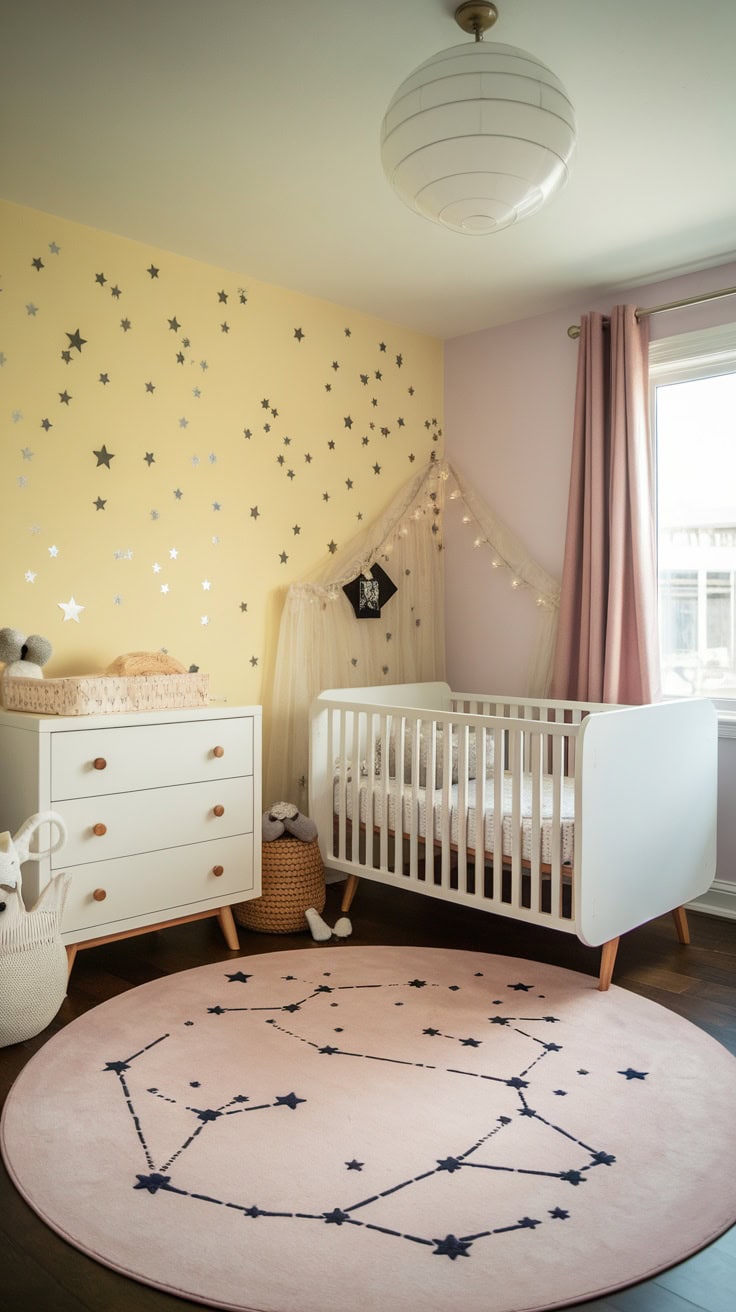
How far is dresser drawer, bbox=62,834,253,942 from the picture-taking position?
259 centimetres

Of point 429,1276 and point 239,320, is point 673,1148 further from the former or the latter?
point 239,320

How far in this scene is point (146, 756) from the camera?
2740 mm

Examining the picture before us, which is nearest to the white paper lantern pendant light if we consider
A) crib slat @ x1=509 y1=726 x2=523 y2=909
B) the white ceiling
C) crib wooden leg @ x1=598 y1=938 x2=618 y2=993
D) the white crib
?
the white ceiling

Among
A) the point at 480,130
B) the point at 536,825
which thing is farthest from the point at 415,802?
the point at 480,130

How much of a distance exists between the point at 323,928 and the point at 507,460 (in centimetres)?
218

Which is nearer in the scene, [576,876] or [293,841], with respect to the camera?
[576,876]

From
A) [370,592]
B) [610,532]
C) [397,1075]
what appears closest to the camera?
[397,1075]

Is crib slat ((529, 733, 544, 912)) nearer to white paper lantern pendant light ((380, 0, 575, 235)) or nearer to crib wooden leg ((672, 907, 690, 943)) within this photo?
crib wooden leg ((672, 907, 690, 943))

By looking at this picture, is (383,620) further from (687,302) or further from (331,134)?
(331,134)

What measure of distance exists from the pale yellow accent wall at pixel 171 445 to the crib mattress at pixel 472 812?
673 millimetres

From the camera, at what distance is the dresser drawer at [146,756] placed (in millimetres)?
2568

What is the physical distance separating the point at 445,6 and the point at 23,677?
79.6 inches

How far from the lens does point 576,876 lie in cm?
250

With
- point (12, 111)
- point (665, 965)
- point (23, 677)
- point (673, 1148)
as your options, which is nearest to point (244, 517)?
point (23, 677)
